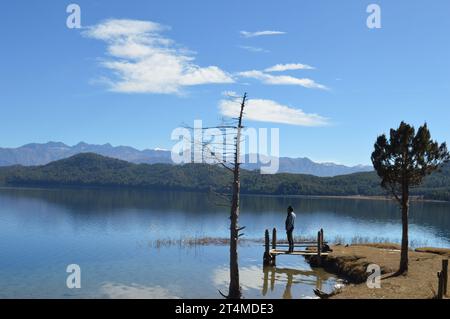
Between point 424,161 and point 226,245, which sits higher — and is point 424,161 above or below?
above

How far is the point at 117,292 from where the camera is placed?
3322 centimetres

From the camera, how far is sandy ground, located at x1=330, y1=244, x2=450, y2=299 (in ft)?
78.2

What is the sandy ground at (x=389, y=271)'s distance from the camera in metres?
23.8

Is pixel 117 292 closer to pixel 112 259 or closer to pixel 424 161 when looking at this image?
pixel 112 259

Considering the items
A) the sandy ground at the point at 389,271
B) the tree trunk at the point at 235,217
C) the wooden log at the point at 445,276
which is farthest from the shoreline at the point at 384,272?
the tree trunk at the point at 235,217

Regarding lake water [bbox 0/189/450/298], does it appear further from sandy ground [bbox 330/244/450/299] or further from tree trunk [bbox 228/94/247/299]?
sandy ground [bbox 330/244/450/299]

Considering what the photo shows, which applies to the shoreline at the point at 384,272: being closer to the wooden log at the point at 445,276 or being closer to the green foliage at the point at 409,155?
the wooden log at the point at 445,276

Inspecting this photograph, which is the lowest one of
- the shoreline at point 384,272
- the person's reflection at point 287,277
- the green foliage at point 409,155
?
the person's reflection at point 287,277

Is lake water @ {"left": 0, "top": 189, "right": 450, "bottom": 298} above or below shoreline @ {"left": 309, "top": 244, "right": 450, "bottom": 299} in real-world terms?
below

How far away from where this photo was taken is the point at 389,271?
32.3m

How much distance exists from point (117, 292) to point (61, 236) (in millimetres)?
38219

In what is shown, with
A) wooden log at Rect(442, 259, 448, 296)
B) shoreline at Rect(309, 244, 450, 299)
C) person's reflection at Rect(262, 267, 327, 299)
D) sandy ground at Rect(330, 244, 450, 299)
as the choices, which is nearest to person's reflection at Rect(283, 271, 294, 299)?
person's reflection at Rect(262, 267, 327, 299)
